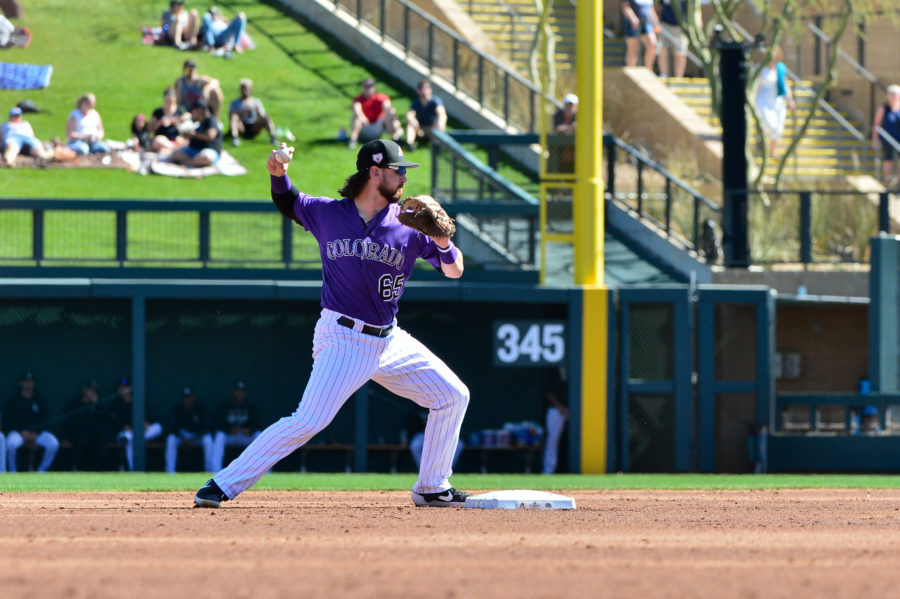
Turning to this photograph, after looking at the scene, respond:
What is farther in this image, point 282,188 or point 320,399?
point 282,188

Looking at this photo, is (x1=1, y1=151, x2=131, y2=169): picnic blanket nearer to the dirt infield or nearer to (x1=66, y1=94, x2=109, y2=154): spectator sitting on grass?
(x1=66, y1=94, x2=109, y2=154): spectator sitting on grass

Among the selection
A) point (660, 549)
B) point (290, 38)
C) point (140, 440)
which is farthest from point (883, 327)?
point (290, 38)

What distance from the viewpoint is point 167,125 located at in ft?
63.9

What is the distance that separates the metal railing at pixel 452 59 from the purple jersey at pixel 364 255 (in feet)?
42.2

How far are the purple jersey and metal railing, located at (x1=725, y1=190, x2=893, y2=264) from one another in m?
10.9

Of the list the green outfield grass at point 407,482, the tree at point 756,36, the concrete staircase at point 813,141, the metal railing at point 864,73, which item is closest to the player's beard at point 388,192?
the green outfield grass at point 407,482

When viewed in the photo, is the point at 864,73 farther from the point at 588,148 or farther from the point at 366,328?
the point at 366,328

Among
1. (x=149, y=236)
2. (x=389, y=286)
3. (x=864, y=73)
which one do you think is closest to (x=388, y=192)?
(x=389, y=286)

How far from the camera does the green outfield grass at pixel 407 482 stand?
10945mm

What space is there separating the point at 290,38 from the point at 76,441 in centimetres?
1078

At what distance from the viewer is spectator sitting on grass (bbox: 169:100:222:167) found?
19391mm

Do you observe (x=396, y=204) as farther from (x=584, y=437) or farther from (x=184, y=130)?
(x=184, y=130)

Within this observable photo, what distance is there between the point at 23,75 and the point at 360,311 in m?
16.5

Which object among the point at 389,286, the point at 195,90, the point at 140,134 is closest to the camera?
the point at 389,286
